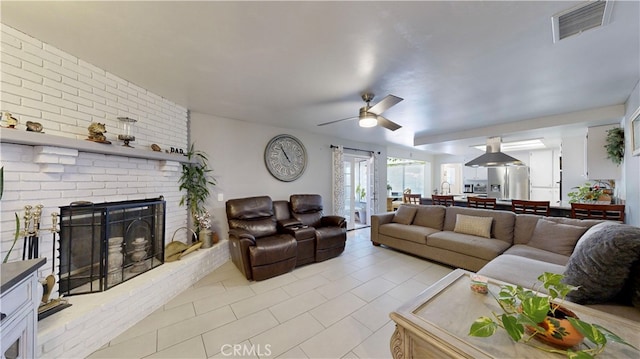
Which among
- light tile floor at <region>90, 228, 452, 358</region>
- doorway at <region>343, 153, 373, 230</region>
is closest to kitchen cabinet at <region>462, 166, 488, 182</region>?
doorway at <region>343, 153, 373, 230</region>

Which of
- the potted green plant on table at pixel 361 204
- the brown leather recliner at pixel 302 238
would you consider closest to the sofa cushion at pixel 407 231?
the brown leather recliner at pixel 302 238

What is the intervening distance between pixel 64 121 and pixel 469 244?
15.5ft

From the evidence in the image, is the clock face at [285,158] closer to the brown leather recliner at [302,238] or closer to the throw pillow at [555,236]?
the brown leather recliner at [302,238]

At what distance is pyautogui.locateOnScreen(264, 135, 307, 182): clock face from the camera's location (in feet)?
14.3

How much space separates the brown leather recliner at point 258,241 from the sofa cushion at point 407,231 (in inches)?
76.7

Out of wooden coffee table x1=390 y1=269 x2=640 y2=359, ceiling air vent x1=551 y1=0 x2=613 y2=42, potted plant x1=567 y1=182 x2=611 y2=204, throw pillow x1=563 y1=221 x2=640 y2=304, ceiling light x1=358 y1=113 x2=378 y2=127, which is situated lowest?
wooden coffee table x1=390 y1=269 x2=640 y2=359

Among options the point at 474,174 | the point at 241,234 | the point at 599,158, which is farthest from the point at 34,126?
the point at 474,174

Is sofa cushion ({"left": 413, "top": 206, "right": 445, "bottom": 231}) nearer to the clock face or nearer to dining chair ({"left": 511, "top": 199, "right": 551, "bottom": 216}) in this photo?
dining chair ({"left": 511, "top": 199, "right": 551, "bottom": 216})

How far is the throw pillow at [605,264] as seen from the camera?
1188 mm

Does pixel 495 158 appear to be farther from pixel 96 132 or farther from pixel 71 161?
pixel 71 161

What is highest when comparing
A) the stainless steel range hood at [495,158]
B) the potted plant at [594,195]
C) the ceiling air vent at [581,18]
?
the ceiling air vent at [581,18]

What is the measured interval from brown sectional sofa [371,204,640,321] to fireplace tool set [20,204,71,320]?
3661 mm

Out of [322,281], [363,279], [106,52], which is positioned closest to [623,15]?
[363,279]

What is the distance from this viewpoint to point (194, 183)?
3.41 m
